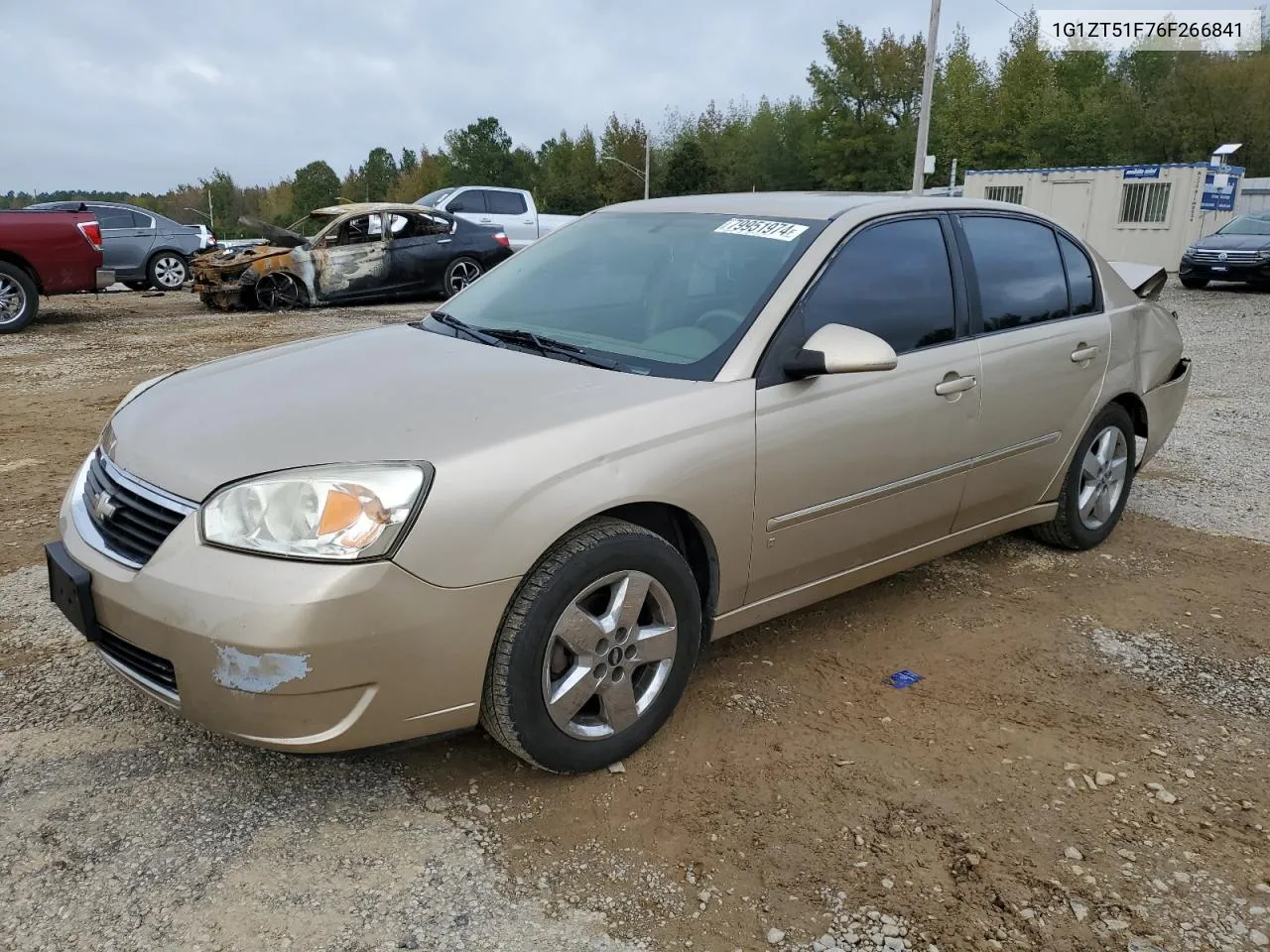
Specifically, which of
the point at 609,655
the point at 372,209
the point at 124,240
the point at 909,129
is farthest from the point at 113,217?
the point at 909,129

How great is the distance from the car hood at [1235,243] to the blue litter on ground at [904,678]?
17784 mm

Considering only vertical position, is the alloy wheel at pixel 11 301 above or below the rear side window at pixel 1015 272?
below

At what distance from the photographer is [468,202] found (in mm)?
17578

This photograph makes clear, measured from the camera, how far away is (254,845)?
2.50m

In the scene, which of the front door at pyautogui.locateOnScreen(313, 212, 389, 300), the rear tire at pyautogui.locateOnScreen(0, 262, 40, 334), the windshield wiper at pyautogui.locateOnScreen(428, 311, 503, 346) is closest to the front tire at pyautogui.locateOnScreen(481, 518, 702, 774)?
the windshield wiper at pyautogui.locateOnScreen(428, 311, 503, 346)

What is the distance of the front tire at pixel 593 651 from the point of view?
257 centimetres

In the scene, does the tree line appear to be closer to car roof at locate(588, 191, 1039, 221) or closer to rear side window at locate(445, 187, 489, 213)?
rear side window at locate(445, 187, 489, 213)

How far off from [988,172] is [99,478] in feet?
85.9

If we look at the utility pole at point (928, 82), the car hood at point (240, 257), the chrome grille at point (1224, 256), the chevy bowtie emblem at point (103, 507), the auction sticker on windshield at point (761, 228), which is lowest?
the chrome grille at point (1224, 256)

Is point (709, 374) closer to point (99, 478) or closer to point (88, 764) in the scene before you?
point (99, 478)

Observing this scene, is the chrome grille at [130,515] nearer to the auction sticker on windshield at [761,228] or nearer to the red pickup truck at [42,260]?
the auction sticker on windshield at [761,228]

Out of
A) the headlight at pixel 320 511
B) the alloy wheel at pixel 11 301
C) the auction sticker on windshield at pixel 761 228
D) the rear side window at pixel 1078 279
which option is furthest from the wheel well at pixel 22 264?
the rear side window at pixel 1078 279

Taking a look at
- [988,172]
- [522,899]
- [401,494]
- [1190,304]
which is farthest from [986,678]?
[988,172]

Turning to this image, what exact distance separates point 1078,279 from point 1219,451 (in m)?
3.08
